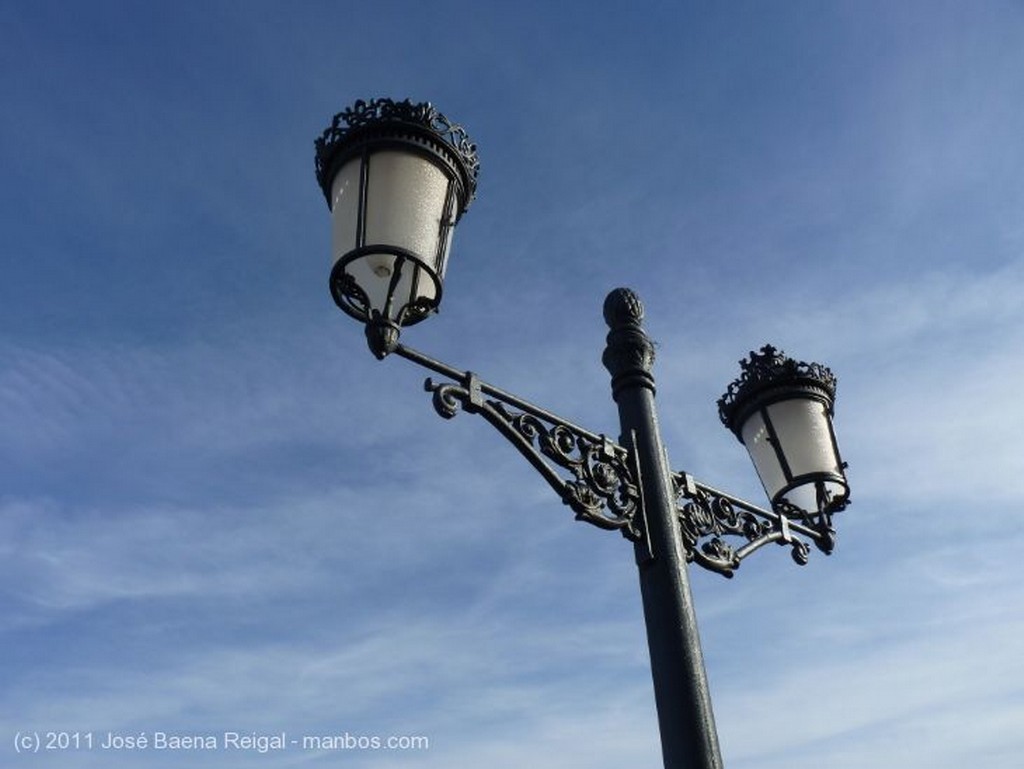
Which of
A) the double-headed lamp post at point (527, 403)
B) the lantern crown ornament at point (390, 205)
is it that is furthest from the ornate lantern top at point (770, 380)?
the lantern crown ornament at point (390, 205)

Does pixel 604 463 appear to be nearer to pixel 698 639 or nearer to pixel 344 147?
pixel 698 639

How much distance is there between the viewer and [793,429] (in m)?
5.55

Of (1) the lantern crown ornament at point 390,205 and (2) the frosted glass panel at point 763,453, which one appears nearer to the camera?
(1) the lantern crown ornament at point 390,205

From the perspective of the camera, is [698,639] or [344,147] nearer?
[698,639]

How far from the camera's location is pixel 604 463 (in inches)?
168

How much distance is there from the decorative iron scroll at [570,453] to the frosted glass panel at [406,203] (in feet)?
2.01

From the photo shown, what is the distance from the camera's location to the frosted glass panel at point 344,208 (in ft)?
13.0

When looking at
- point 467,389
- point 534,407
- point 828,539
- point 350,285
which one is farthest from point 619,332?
point 828,539

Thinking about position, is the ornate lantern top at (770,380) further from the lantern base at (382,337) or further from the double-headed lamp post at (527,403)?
the lantern base at (382,337)

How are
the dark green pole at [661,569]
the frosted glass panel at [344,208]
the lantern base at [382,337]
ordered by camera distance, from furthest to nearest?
the frosted glass panel at [344,208], the lantern base at [382,337], the dark green pole at [661,569]

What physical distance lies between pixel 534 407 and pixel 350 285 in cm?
100

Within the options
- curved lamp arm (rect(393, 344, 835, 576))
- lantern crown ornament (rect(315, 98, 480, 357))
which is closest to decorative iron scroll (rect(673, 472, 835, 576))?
curved lamp arm (rect(393, 344, 835, 576))

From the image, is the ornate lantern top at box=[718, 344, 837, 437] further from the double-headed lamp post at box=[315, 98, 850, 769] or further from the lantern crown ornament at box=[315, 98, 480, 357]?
the lantern crown ornament at box=[315, 98, 480, 357]

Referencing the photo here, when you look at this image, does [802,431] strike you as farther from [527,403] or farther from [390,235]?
[390,235]
